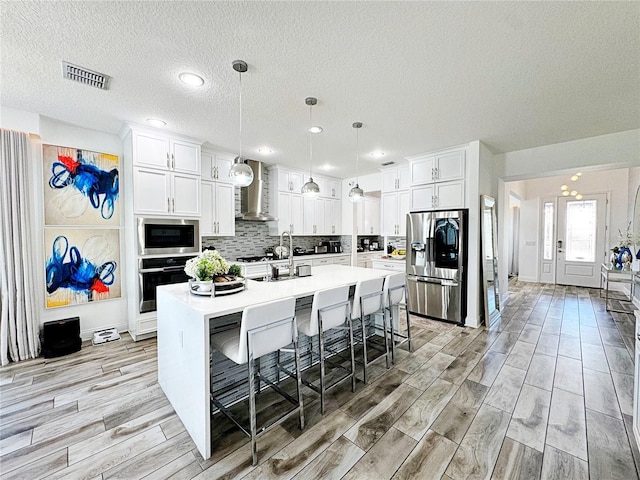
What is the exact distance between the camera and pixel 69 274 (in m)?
3.44

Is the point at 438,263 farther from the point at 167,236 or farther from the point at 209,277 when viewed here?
the point at 167,236

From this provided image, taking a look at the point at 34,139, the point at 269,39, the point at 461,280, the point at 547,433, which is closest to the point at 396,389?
the point at 547,433

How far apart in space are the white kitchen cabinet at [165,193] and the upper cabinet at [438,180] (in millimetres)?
3486

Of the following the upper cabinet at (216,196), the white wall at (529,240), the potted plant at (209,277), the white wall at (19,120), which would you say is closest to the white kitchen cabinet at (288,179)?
the upper cabinet at (216,196)

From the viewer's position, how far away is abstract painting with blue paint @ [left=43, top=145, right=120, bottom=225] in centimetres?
330

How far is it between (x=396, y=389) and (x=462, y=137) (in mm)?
3288

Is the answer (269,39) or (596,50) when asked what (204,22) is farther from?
(596,50)

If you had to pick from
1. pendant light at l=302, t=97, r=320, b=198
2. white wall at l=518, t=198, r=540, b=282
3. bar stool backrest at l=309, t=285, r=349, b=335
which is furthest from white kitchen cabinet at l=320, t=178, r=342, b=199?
white wall at l=518, t=198, r=540, b=282

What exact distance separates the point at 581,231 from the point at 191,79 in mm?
8745

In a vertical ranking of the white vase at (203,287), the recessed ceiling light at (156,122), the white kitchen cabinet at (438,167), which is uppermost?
the recessed ceiling light at (156,122)

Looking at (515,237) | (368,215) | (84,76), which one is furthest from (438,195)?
(515,237)

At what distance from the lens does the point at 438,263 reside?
4270 mm

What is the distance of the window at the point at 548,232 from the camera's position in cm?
705

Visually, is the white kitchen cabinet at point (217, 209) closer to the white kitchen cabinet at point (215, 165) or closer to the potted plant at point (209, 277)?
the white kitchen cabinet at point (215, 165)
